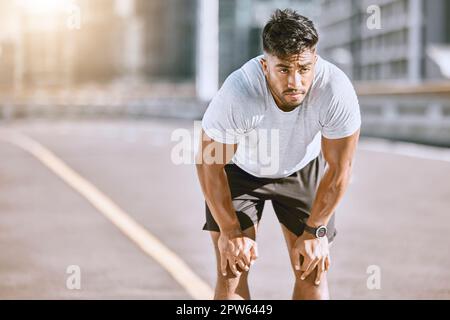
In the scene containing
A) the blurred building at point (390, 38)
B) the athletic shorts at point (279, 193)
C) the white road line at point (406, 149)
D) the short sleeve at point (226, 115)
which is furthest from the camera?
the blurred building at point (390, 38)

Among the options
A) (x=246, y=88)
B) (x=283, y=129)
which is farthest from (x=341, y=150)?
(x=246, y=88)

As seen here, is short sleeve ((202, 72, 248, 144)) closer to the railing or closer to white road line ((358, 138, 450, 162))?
white road line ((358, 138, 450, 162))

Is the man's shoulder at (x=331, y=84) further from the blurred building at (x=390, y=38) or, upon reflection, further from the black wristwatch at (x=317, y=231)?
the blurred building at (x=390, y=38)

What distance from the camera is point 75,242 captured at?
860 centimetres

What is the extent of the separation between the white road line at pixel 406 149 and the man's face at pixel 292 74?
1408cm

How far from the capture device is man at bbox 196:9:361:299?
10.2 feet

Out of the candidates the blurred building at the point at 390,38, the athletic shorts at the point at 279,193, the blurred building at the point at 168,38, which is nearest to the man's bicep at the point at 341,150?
the athletic shorts at the point at 279,193

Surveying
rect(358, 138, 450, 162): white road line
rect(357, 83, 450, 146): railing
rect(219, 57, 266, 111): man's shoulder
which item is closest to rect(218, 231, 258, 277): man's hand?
rect(219, 57, 266, 111): man's shoulder

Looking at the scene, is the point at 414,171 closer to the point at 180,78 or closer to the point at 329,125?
the point at 329,125

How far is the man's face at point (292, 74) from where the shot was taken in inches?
121

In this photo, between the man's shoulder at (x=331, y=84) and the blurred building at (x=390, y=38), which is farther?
the blurred building at (x=390, y=38)

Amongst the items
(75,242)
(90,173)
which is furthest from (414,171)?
(75,242)
